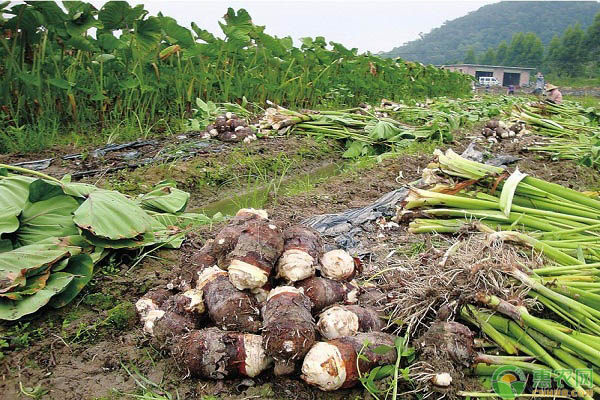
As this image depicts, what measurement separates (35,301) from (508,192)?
8.41ft

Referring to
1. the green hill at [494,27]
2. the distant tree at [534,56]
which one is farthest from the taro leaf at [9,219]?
the green hill at [494,27]

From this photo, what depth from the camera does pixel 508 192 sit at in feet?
8.50

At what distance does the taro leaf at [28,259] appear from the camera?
6.60 ft

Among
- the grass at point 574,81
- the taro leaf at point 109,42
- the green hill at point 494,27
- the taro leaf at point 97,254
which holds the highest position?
the green hill at point 494,27

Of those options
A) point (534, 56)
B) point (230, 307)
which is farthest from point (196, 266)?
point (534, 56)

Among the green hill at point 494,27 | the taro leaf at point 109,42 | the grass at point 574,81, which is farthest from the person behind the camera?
the green hill at point 494,27

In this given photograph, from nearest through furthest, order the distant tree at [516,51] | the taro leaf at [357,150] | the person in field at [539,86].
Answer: the taro leaf at [357,150] < the person in field at [539,86] < the distant tree at [516,51]

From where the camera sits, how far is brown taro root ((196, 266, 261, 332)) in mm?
1812

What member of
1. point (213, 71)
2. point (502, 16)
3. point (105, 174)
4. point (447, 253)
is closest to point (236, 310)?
point (447, 253)

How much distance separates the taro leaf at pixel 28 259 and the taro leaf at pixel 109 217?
0.50ft

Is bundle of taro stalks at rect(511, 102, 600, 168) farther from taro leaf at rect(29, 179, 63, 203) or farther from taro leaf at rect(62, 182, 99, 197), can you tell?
taro leaf at rect(29, 179, 63, 203)

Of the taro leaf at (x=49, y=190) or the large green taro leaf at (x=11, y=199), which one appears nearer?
the large green taro leaf at (x=11, y=199)

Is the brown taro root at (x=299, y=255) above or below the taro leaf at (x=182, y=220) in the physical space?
above

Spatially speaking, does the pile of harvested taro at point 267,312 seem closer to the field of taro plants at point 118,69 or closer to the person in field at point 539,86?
the field of taro plants at point 118,69
